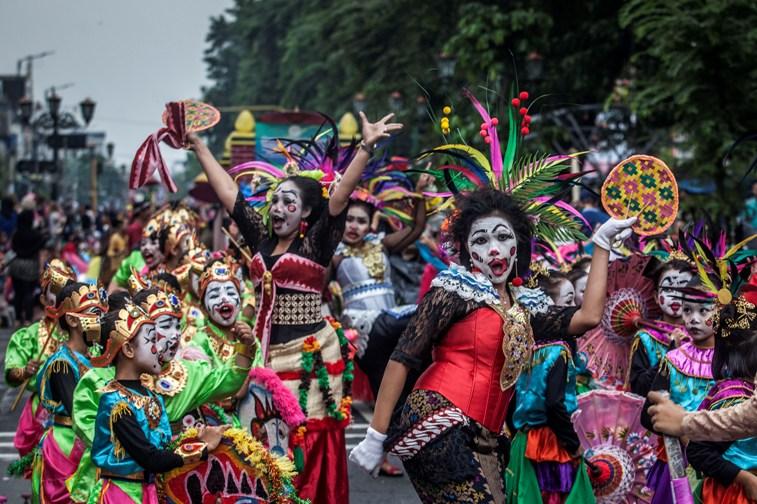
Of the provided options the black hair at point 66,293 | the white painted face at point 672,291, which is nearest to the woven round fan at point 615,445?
the white painted face at point 672,291

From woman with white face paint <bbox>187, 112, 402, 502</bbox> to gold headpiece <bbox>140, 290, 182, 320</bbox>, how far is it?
151cm

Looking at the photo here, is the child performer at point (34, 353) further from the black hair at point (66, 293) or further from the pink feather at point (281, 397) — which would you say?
the pink feather at point (281, 397)

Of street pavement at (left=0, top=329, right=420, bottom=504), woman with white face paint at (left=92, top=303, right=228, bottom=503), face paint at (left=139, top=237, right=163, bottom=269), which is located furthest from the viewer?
face paint at (left=139, top=237, right=163, bottom=269)

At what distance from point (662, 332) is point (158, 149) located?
10.7 feet

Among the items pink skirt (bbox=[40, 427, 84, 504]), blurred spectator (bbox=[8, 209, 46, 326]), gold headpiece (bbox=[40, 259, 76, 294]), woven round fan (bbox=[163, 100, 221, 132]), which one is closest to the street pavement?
pink skirt (bbox=[40, 427, 84, 504])

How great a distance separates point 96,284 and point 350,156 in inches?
79.5

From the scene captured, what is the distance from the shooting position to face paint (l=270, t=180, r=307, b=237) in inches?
311

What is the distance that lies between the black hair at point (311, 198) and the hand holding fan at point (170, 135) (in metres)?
0.64

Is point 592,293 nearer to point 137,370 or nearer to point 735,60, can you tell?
point 137,370

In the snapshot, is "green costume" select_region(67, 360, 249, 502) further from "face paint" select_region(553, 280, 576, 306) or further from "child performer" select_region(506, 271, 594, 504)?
"face paint" select_region(553, 280, 576, 306)

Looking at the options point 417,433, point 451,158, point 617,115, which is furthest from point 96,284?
point 617,115

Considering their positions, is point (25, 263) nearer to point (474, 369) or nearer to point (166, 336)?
point (166, 336)

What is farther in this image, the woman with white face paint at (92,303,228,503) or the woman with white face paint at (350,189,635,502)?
the woman with white face paint at (92,303,228,503)

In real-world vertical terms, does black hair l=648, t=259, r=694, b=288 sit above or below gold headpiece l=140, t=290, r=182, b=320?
above
